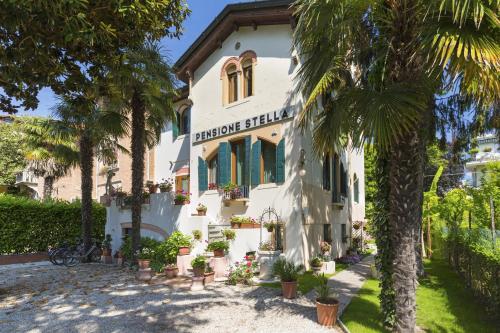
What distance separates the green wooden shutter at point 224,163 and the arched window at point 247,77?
2.33 m

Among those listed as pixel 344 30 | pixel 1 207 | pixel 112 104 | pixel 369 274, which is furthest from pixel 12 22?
pixel 1 207

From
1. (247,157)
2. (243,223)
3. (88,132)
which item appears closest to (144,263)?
(243,223)

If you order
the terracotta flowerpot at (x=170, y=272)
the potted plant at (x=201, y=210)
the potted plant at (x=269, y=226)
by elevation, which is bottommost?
the terracotta flowerpot at (x=170, y=272)

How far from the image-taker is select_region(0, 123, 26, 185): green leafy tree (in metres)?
30.3

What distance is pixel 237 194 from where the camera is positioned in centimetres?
1378

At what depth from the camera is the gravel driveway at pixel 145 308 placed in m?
7.32

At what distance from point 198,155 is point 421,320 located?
11400 mm

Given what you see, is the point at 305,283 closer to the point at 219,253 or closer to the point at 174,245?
the point at 219,253

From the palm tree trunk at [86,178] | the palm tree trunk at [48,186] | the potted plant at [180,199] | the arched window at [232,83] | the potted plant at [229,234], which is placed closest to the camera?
the potted plant at [229,234]

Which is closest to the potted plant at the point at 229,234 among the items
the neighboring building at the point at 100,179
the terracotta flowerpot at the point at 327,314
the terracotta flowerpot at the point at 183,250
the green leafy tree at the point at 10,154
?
the terracotta flowerpot at the point at 183,250

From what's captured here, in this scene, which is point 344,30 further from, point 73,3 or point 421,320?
point 421,320

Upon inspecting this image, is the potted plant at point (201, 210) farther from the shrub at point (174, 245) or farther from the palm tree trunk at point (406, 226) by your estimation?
the palm tree trunk at point (406, 226)

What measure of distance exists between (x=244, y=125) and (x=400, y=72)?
341 inches

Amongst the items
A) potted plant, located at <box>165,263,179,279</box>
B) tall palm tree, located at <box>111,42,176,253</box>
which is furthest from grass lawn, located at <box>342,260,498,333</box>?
tall palm tree, located at <box>111,42,176,253</box>
